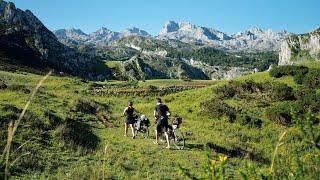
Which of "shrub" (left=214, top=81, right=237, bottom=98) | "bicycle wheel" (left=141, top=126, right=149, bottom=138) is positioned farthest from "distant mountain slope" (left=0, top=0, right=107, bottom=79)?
"bicycle wheel" (left=141, top=126, right=149, bottom=138)

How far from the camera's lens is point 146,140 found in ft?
90.6

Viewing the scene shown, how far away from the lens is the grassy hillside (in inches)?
745

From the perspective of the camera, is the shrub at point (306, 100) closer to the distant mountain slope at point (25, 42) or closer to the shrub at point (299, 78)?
the shrub at point (299, 78)

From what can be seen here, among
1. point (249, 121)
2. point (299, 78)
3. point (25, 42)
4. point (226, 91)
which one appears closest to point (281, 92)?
point (299, 78)

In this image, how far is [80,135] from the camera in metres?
25.8

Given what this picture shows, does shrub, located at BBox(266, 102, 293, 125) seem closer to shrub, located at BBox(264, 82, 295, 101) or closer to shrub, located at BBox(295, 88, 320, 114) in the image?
shrub, located at BBox(295, 88, 320, 114)

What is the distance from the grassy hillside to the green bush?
2.13 ft

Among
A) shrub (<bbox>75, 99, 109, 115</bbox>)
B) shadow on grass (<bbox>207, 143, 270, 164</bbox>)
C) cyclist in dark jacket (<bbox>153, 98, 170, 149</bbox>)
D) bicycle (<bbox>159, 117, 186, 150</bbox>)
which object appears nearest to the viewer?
shadow on grass (<bbox>207, 143, 270, 164</bbox>)

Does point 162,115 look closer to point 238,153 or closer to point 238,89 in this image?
point 238,153

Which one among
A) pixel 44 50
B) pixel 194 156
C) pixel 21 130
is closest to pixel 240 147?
pixel 194 156

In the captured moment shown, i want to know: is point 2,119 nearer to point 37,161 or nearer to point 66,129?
point 66,129

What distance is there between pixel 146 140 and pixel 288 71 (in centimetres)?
2239

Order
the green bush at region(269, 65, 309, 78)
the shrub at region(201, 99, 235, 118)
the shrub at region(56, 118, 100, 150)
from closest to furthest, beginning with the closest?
the shrub at region(56, 118, 100, 150)
the shrub at region(201, 99, 235, 118)
the green bush at region(269, 65, 309, 78)

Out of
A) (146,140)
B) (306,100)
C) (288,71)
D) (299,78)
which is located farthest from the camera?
(288,71)
